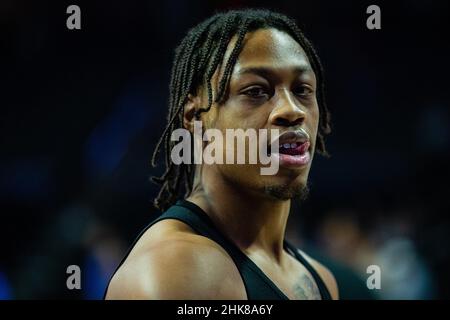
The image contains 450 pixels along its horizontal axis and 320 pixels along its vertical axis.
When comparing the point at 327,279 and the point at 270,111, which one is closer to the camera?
the point at 270,111

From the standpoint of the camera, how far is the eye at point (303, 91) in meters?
2.60

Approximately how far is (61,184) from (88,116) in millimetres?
797

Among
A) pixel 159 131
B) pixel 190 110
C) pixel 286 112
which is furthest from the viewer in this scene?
pixel 159 131

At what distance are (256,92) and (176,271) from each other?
75cm

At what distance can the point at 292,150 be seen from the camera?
99.0 inches

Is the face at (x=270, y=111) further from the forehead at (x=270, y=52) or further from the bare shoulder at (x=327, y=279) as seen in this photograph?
the bare shoulder at (x=327, y=279)

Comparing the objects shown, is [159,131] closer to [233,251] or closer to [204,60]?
[204,60]

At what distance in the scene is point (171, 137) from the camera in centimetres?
286

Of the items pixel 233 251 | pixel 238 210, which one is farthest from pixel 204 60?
pixel 233 251

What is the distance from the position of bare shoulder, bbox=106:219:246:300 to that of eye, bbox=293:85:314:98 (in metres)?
0.64

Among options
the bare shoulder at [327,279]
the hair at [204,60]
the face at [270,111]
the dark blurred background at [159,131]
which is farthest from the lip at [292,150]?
the dark blurred background at [159,131]

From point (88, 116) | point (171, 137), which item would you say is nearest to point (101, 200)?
point (88, 116)

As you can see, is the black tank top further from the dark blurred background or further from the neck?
the dark blurred background
